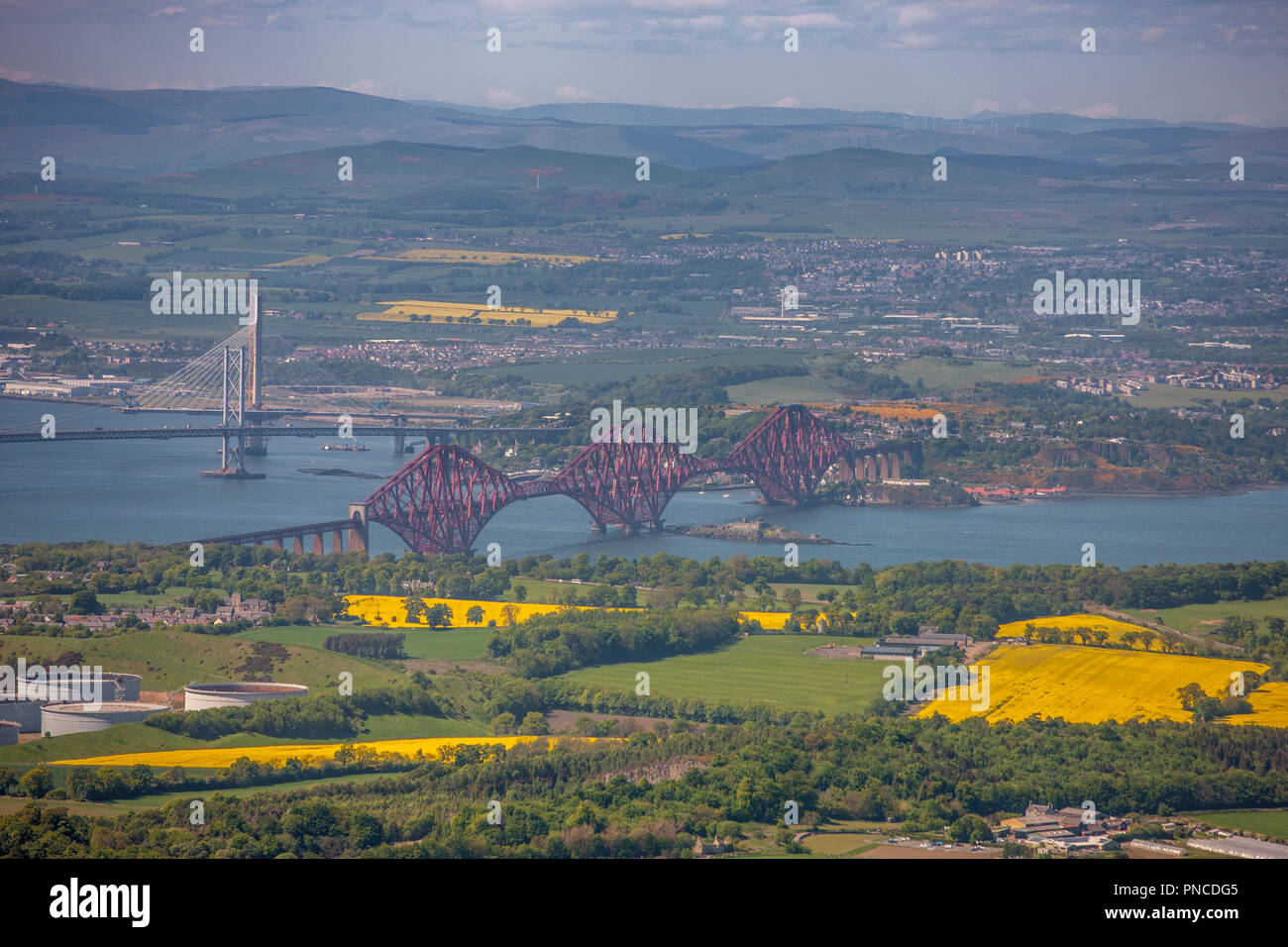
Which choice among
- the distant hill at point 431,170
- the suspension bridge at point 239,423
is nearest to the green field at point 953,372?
the suspension bridge at point 239,423

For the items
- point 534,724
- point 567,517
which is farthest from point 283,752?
point 567,517

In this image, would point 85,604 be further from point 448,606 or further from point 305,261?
point 305,261

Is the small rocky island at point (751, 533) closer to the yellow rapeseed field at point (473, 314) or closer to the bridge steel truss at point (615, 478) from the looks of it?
the bridge steel truss at point (615, 478)

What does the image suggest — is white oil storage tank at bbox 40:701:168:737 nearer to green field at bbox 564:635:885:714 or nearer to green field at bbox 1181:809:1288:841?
green field at bbox 564:635:885:714

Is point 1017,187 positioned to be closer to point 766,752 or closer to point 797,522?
point 797,522

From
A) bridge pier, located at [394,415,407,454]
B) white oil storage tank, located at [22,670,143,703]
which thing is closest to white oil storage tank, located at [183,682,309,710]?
white oil storage tank, located at [22,670,143,703]

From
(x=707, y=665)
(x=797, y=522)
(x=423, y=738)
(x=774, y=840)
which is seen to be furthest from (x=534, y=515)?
(x=774, y=840)

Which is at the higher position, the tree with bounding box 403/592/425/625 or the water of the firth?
the water of the firth
